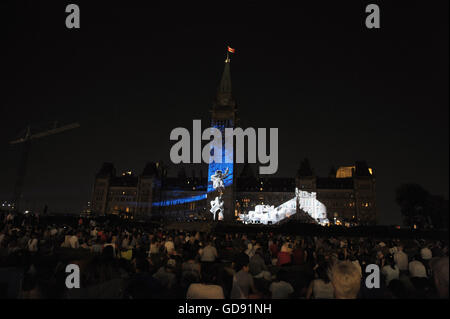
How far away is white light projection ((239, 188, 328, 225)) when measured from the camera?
10438 cm

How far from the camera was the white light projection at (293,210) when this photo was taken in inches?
4109

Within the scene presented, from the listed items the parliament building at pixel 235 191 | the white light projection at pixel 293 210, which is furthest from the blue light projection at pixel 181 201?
the white light projection at pixel 293 210

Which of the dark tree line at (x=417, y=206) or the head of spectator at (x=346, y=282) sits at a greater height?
the dark tree line at (x=417, y=206)

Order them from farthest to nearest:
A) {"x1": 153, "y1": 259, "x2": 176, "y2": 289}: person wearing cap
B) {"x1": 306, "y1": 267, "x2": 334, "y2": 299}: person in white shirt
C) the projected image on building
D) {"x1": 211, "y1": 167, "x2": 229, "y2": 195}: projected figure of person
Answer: {"x1": 211, "y1": 167, "x2": 229, "y2": 195}: projected figure of person, the projected image on building, {"x1": 153, "y1": 259, "x2": 176, "y2": 289}: person wearing cap, {"x1": 306, "y1": 267, "x2": 334, "y2": 299}: person in white shirt

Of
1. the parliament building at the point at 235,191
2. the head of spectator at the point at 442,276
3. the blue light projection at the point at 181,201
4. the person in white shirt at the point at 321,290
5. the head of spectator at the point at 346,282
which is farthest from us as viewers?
the blue light projection at the point at 181,201

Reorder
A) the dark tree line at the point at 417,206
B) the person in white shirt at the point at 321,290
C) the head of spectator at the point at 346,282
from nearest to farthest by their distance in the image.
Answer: the head of spectator at the point at 346,282 < the person in white shirt at the point at 321,290 < the dark tree line at the point at 417,206

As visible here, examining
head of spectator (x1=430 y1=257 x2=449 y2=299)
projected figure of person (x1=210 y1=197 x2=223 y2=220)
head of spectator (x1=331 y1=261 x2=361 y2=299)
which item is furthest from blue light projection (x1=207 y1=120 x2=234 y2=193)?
head of spectator (x1=430 y1=257 x2=449 y2=299)

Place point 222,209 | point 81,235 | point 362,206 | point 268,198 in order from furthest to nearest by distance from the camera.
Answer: point 268,198, point 362,206, point 222,209, point 81,235

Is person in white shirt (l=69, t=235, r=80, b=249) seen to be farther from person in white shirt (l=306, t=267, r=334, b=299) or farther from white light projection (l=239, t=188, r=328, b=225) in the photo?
white light projection (l=239, t=188, r=328, b=225)

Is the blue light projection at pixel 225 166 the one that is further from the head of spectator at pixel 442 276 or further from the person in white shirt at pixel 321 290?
the head of spectator at pixel 442 276

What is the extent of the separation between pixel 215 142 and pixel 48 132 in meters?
69.5

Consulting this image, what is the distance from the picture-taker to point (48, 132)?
391 feet

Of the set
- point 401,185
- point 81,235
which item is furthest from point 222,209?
point 81,235
